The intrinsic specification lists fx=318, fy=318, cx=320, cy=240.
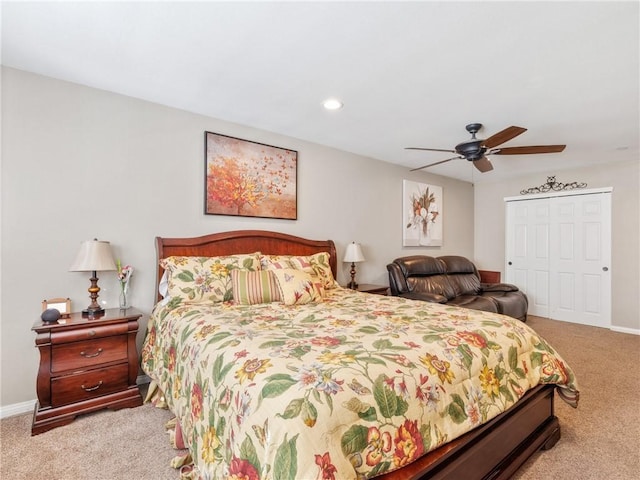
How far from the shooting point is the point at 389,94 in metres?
2.65

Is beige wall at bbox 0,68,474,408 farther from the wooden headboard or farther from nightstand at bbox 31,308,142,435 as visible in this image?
nightstand at bbox 31,308,142,435

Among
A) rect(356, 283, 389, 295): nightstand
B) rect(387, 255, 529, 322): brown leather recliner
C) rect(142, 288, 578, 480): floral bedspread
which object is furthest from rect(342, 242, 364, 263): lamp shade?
rect(142, 288, 578, 480): floral bedspread

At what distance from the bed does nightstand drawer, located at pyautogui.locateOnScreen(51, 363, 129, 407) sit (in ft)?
0.64

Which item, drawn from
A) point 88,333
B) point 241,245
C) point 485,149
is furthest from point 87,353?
point 485,149

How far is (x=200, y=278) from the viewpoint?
103 inches

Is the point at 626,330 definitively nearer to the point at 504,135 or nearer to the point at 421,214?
the point at 421,214

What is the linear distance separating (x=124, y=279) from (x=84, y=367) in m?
0.70

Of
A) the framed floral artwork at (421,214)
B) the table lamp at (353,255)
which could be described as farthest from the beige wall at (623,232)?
the table lamp at (353,255)

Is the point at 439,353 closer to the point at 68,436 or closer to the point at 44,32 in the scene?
the point at 68,436

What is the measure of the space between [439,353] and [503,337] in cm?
59

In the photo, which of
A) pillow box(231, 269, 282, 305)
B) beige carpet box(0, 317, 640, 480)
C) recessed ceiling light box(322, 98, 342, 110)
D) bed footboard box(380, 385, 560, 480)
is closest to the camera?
bed footboard box(380, 385, 560, 480)

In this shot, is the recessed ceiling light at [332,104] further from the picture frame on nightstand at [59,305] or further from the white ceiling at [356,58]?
the picture frame on nightstand at [59,305]

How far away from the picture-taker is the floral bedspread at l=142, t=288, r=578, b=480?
1.03 metres

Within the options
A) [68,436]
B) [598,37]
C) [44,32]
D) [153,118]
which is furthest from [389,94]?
[68,436]
